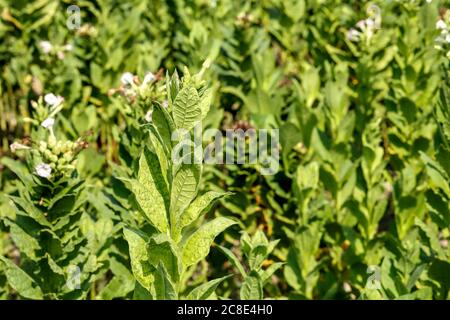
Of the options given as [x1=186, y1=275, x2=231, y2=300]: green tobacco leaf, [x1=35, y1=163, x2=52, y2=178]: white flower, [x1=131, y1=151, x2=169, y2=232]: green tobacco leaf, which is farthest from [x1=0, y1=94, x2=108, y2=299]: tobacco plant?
[x1=186, y1=275, x2=231, y2=300]: green tobacco leaf

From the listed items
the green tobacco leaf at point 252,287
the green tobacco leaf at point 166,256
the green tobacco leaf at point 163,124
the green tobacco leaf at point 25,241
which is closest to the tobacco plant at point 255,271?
the green tobacco leaf at point 252,287

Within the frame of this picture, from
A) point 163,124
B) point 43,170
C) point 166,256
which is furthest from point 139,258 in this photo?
point 43,170

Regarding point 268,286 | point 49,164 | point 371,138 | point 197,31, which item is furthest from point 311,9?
point 49,164

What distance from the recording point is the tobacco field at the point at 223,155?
1.99m

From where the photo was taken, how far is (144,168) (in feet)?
6.45

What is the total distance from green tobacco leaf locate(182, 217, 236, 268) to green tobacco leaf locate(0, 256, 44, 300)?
79 cm

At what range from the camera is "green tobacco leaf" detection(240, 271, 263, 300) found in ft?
7.35

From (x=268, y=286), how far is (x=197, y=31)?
2025mm

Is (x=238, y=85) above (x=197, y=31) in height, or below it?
below

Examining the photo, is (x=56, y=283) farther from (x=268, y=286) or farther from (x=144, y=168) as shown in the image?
(x=268, y=286)

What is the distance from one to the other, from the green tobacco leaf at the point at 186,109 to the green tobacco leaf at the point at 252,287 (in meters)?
0.58

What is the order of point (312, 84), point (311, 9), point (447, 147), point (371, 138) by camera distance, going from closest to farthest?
point (447, 147)
point (371, 138)
point (312, 84)
point (311, 9)

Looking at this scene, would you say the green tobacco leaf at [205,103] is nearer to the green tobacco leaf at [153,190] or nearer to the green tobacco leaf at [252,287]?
the green tobacco leaf at [153,190]

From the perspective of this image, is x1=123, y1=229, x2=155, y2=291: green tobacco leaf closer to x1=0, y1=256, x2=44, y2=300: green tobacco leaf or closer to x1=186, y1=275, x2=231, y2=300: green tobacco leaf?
x1=186, y1=275, x2=231, y2=300: green tobacco leaf
